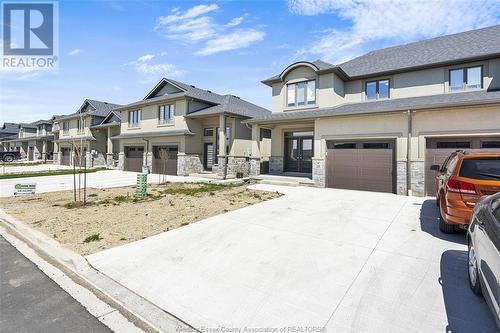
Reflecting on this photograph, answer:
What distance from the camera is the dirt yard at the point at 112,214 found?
19.2 ft

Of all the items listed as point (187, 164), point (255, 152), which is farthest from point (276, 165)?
point (187, 164)

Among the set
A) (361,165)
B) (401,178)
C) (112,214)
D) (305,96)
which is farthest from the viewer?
(305,96)

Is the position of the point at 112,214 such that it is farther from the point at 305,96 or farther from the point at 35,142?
the point at 35,142

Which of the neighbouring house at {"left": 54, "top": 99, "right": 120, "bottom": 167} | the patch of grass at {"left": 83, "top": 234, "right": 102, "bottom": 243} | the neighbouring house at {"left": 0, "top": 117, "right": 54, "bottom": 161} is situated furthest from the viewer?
the neighbouring house at {"left": 0, "top": 117, "right": 54, "bottom": 161}

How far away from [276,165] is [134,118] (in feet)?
54.6

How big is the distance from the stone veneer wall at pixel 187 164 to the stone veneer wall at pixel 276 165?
7139 mm

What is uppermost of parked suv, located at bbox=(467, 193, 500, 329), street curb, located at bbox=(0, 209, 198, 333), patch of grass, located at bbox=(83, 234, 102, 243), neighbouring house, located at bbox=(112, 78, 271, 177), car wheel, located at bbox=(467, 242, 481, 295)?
neighbouring house, located at bbox=(112, 78, 271, 177)

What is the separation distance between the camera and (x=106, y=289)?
3.70 metres

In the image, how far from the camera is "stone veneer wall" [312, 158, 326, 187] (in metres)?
13.8

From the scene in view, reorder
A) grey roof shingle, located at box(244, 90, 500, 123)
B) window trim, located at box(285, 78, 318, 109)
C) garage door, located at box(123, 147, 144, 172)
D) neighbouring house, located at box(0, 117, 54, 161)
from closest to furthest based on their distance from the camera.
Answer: grey roof shingle, located at box(244, 90, 500, 123), window trim, located at box(285, 78, 318, 109), garage door, located at box(123, 147, 144, 172), neighbouring house, located at box(0, 117, 54, 161)

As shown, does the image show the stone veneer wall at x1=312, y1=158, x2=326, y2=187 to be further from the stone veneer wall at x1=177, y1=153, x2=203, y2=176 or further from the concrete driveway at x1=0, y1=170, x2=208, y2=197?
the stone veneer wall at x1=177, y1=153, x2=203, y2=176

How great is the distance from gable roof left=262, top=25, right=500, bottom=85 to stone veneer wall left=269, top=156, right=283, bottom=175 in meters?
5.33

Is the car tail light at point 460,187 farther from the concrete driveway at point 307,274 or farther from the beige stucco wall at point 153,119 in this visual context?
the beige stucco wall at point 153,119

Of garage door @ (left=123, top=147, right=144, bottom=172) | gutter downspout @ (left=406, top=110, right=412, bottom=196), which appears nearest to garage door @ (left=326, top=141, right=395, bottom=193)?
gutter downspout @ (left=406, top=110, right=412, bottom=196)
